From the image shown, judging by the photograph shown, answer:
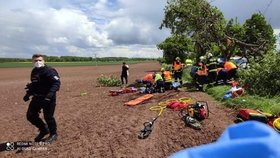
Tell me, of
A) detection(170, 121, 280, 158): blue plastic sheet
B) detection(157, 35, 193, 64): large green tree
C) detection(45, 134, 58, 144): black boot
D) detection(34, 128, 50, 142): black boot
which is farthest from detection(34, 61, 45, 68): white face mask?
detection(157, 35, 193, 64): large green tree

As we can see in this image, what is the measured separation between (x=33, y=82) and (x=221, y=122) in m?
4.66

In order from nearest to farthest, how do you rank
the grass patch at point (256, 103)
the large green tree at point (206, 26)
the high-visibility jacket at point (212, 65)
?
the grass patch at point (256, 103) < the high-visibility jacket at point (212, 65) < the large green tree at point (206, 26)

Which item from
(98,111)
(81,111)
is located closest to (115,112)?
(98,111)

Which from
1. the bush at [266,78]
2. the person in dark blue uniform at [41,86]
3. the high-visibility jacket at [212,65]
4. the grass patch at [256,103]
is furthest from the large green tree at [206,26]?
the person in dark blue uniform at [41,86]

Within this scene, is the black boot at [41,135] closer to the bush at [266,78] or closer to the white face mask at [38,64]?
the white face mask at [38,64]

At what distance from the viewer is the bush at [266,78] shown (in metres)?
12.3

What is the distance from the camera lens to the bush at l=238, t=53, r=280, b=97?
12.3 metres

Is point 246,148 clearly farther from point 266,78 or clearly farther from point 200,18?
point 200,18

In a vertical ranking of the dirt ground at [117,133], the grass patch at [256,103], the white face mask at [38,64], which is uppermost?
the white face mask at [38,64]

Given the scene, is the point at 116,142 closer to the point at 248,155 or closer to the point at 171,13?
the point at 248,155

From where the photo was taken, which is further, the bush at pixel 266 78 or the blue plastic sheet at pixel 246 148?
the bush at pixel 266 78

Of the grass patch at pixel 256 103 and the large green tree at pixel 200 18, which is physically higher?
the large green tree at pixel 200 18

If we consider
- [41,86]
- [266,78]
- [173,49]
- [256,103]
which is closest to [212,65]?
[266,78]

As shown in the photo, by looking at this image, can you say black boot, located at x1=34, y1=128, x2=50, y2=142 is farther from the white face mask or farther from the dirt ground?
the white face mask
